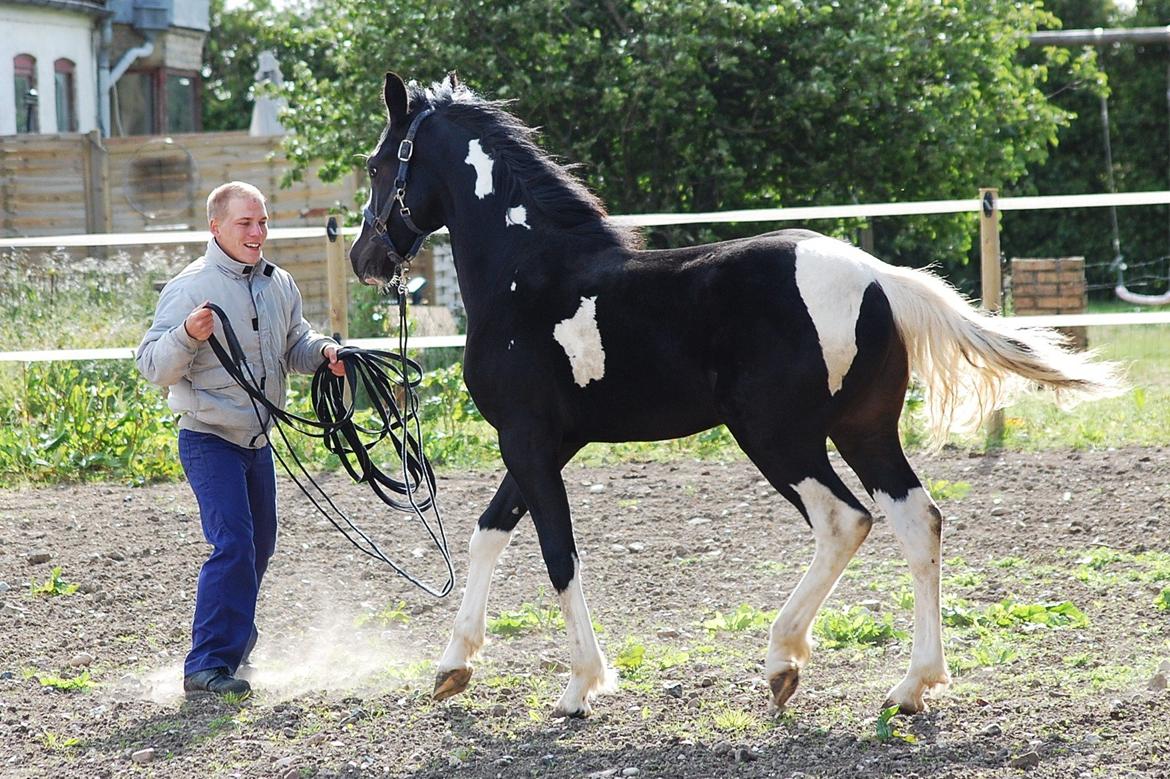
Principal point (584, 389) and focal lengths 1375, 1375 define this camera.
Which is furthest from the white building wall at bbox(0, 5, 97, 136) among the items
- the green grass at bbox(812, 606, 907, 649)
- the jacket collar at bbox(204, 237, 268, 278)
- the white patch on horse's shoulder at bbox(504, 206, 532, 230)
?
the green grass at bbox(812, 606, 907, 649)

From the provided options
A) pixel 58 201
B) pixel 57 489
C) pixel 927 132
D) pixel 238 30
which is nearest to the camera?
pixel 57 489

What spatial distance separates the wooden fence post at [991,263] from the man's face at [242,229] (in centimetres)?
531

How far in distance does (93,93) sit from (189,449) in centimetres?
1960

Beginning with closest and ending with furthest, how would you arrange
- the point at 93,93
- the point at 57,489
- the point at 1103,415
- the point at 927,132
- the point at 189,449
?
the point at 189,449 < the point at 57,489 < the point at 1103,415 < the point at 927,132 < the point at 93,93

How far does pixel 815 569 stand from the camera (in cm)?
409

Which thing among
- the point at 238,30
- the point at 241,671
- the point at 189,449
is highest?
the point at 238,30

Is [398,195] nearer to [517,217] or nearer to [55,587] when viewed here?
[517,217]

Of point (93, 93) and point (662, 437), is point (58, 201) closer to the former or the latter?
point (93, 93)

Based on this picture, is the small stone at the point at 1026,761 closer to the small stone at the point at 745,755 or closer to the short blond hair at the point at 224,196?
the small stone at the point at 745,755

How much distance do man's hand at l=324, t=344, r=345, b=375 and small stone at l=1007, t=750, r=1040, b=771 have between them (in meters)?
2.69

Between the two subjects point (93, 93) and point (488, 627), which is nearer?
point (488, 627)

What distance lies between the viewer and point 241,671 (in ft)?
16.2

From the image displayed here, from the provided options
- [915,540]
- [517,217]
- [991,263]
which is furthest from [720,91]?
[915,540]

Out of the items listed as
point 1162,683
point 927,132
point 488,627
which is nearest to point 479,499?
point 488,627
